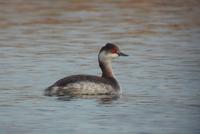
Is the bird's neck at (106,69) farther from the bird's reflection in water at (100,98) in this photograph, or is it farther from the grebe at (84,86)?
the bird's reflection in water at (100,98)

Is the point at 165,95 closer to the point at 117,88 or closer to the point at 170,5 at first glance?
the point at 117,88

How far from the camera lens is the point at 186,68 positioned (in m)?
19.8

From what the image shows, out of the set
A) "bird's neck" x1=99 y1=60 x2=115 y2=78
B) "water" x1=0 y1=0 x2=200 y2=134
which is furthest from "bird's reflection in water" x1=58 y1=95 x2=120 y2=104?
"bird's neck" x1=99 y1=60 x2=115 y2=78

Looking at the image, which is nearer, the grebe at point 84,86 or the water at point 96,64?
the water at point 96,64

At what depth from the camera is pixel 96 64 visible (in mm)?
20594

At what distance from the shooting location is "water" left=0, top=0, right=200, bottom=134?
1446 centimetres

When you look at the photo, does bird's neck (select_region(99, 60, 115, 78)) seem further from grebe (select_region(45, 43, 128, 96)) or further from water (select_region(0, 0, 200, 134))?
water (select_region(0, 0, 200, 134))

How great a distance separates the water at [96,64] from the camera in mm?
14461

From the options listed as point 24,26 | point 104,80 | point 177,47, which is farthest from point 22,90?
point 24,26

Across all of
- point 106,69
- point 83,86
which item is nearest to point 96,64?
point 106,69

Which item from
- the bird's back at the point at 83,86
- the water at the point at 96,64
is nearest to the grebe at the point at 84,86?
the bird's back at the point at 83,86

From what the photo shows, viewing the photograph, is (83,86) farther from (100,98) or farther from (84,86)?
(100,98)

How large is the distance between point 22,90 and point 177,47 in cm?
658

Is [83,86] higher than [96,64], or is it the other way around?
[83,86]
